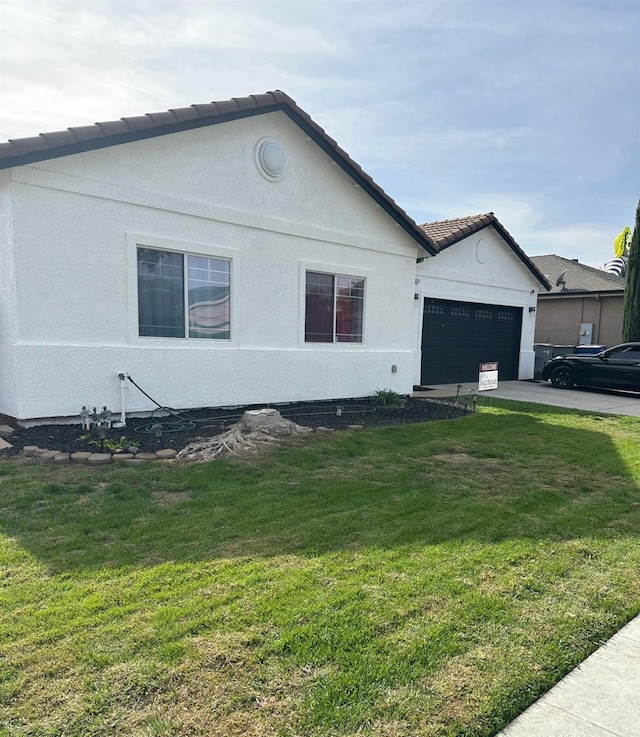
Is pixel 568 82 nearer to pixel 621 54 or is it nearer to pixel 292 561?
pixel 621 54

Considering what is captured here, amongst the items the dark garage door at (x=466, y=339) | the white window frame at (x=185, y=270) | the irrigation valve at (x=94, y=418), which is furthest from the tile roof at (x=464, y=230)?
the irrigation valve at (x=94, y=418)

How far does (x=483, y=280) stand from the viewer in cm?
1530

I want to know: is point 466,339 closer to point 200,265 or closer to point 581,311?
point 200,265

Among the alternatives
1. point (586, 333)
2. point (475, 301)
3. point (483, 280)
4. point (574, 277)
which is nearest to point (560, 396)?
point (475, 301)

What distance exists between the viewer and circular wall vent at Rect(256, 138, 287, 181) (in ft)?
29.4

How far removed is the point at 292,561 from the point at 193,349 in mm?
5557

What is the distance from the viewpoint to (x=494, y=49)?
9023 mm

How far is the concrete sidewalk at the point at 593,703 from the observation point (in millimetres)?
2111

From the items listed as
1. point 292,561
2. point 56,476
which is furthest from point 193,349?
Answer: point 292,561

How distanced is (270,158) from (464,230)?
23.5ft

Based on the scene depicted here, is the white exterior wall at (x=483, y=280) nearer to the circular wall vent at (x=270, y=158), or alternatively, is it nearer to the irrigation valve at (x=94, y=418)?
the circular wall vent at (x=270, y=158)

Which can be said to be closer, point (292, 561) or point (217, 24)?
point (292, 561)

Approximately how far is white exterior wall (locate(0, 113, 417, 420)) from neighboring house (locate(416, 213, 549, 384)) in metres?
2.77

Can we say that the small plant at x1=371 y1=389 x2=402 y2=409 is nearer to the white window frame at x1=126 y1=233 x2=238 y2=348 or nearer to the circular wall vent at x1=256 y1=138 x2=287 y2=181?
the white window frame at x1=126 y1=233 x2=238 y2=348
